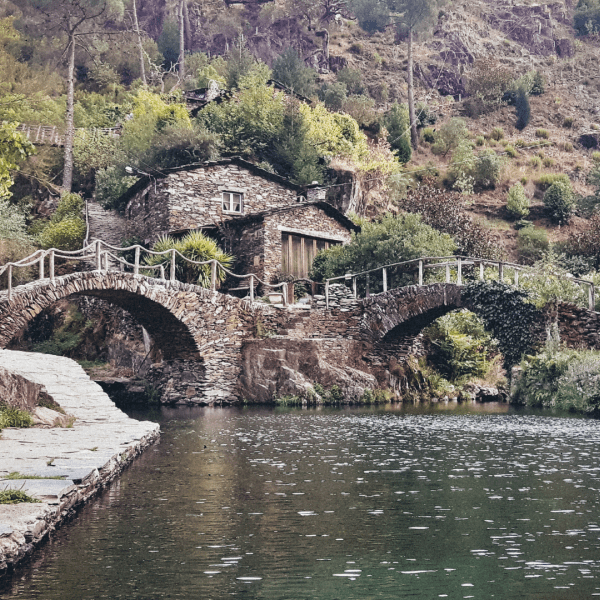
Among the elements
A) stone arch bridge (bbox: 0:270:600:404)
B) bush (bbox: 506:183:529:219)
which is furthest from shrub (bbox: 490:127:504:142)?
stone arch bridge (bbox: 0:270:600:404)

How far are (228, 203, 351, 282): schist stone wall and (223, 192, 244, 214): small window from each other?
60.2 inches

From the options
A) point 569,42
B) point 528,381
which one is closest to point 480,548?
point 528,381

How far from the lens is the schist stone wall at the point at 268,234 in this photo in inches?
1206

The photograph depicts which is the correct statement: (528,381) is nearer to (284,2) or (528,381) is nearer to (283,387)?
(283,387)

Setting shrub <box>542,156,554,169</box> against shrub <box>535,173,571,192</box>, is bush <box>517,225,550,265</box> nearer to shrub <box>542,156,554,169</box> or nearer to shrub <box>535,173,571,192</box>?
shrub <box>535,173,571,192</box>

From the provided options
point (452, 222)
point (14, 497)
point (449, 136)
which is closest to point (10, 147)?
point (14, 497)

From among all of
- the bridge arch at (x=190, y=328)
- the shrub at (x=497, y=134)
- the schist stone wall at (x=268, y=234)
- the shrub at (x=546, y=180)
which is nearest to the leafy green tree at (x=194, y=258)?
the bridge arch at (x=190, y=328)

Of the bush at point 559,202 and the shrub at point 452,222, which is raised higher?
the bush at point 559,202

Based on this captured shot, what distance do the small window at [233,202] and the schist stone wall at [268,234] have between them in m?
1.53

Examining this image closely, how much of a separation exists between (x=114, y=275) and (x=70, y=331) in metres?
11.6

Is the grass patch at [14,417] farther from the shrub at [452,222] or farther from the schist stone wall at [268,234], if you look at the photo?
the shrub at [452,222]

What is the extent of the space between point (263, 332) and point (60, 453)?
17275mm

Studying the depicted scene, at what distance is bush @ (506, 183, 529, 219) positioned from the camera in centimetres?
4784

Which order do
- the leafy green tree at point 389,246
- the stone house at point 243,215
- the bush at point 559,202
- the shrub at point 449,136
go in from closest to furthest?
the leafy green tree at point 389,246, the stone house at point 243,215, the bush at point 559,202, the shrub at point 449,136
